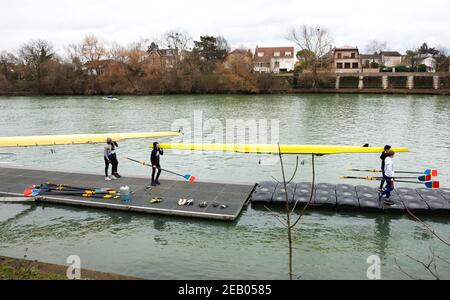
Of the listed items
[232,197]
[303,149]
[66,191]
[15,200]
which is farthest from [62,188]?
[303,149]

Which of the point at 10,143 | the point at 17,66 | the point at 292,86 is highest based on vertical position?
the point at 17,66

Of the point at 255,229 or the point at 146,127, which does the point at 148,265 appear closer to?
the point at 255,229

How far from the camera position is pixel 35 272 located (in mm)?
8320

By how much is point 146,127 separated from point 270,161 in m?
17.7

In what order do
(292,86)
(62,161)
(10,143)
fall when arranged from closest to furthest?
1. (10,143)
2. (62,161)
3. (292,86)

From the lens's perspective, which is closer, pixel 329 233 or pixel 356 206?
pixel 329 233

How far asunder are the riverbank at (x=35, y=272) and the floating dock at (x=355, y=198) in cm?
684

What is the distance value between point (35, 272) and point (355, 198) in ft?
35.6

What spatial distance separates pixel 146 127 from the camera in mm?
35406

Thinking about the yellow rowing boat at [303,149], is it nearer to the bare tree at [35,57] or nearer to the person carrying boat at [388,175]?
the person carrying boat at [388,175]

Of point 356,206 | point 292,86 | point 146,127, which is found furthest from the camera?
point 292,86

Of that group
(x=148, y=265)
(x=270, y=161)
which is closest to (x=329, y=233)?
(x=148, y=265)

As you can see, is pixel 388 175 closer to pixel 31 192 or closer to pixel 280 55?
pixel 31 192

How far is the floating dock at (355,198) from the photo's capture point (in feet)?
42.5
